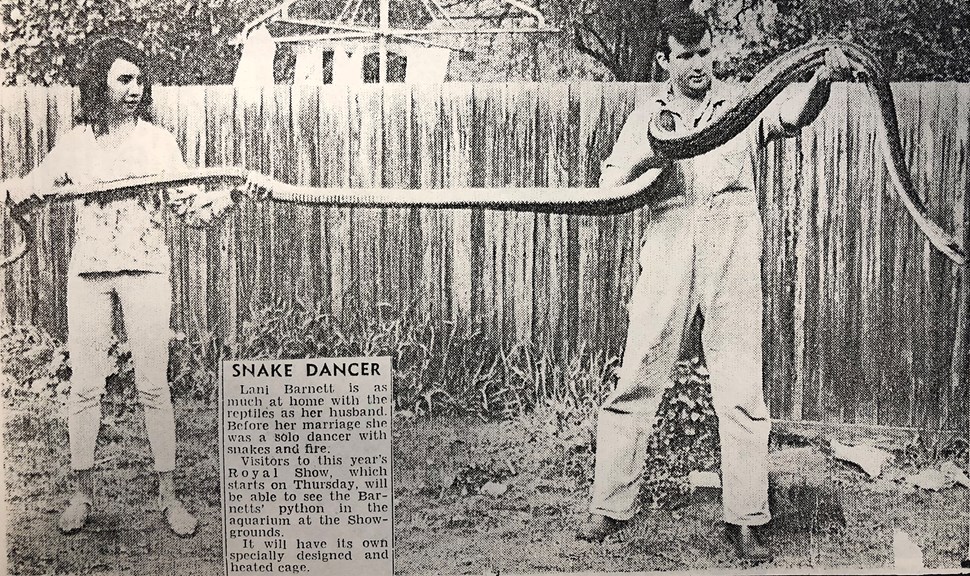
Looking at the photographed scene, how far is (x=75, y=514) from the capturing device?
88.7 inches

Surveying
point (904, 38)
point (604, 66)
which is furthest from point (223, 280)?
point (904, 38)

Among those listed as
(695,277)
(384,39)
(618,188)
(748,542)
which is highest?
(384,39)

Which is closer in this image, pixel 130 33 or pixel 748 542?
pixel 130 33

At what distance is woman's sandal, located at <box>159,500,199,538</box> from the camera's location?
2.26m

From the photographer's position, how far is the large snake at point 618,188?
222cm

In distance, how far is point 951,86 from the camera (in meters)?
2.23

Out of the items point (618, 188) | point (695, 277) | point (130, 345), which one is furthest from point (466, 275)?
point (130, 345)

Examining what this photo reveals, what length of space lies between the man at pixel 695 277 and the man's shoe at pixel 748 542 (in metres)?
0.03

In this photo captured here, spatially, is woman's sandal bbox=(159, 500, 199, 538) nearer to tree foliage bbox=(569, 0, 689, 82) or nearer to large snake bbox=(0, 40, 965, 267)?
large snake bbox=(0, 40, 965, 267)

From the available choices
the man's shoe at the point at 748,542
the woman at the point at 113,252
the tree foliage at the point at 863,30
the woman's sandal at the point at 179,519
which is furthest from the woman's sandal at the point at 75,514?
the tree foliage at the point at 863,30

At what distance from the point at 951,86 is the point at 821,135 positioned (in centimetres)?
32

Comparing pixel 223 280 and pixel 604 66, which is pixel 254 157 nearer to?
pixel 223 280

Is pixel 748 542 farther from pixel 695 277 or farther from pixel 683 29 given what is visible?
pixel 683 29

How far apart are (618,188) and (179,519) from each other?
130 cm
